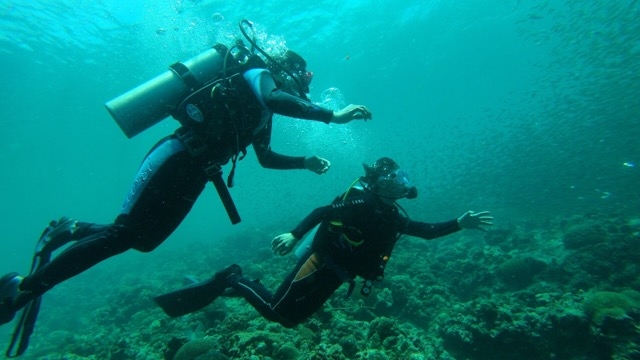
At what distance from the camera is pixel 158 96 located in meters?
3.72

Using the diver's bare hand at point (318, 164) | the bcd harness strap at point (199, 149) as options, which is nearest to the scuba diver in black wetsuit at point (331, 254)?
the diver's bare hand at point (318, 164)

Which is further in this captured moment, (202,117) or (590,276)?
A: (590,276)

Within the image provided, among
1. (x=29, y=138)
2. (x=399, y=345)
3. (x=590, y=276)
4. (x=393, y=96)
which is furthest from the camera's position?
(x=393, y=96)

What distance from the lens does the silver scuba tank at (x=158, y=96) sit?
3.64 m

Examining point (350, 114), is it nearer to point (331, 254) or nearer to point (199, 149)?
point (199, 149)

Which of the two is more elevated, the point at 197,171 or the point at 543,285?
the point at 197,171

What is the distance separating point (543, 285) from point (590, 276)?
1280 millimetres

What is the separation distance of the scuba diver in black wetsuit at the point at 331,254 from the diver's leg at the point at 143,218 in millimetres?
1254

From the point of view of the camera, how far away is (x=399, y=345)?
17.0ft

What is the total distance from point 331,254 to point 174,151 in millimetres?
2232

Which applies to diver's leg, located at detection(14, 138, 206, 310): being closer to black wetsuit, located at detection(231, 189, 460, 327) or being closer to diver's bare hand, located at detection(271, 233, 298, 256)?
diver's bare hand, located at detection(271, 233, 298, 256)

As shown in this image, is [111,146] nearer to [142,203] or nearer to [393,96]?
[393,96]

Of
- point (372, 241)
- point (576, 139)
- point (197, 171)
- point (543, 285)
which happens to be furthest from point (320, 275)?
point (576, 139)

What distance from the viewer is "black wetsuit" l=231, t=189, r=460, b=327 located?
4.02 m
